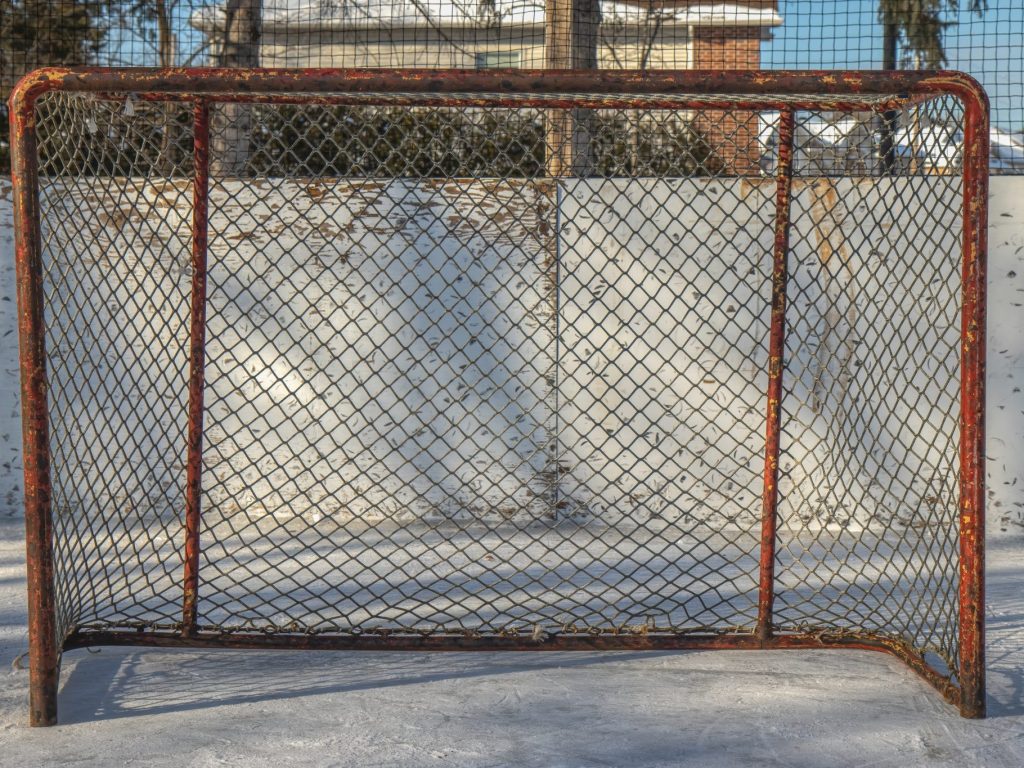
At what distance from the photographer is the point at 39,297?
2.11 m

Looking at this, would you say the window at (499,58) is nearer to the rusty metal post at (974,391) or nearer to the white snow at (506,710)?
the rusty metal post at (974,391)

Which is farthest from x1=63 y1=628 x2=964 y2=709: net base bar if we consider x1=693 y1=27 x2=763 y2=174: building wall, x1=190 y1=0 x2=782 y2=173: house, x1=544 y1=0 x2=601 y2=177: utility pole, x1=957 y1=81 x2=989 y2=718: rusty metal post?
x1=544 y1=0 x2=601 y2=177: utility pole

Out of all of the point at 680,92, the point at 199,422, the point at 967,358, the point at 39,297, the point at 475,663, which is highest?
the point at 680,92

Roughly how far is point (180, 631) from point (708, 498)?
221 cm

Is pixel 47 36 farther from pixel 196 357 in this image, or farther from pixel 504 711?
pixel 504 711

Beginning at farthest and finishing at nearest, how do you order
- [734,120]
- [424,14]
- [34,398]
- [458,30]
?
[458,30] → [424,14] → [734,120] → [34,398]

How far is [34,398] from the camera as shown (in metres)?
2.11

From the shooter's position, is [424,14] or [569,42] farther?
[424,14]

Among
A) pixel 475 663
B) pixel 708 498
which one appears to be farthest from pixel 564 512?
pixel 475 663

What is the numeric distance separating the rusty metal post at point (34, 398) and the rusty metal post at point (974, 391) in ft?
6.21

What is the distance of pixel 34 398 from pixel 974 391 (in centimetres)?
194

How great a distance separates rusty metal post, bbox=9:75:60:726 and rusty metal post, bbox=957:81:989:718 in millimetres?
1892

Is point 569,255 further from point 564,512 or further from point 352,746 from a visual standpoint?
point 352,746

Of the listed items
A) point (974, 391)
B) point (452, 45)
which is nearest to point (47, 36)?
point (452, 45)
